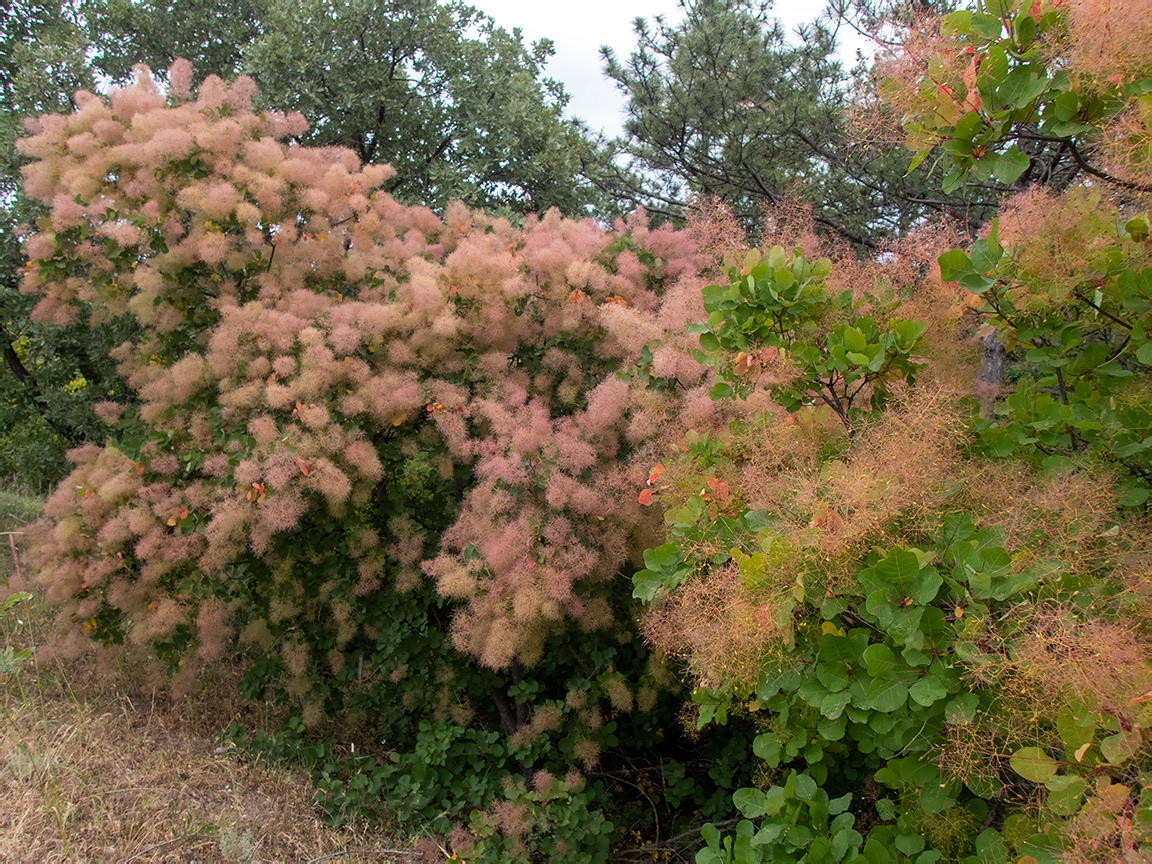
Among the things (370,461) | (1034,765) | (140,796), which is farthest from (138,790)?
(1034,765)

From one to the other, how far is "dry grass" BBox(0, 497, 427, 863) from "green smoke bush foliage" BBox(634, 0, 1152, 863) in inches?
71.9

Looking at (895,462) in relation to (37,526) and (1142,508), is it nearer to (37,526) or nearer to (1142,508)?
(1142,508)

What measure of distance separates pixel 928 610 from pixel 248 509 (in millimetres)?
2479

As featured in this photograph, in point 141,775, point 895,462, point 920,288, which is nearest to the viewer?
point 895,462

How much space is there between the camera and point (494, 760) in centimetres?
332

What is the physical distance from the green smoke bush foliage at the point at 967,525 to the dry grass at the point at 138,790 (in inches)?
71.9

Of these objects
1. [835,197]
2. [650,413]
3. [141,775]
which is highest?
[835,197]

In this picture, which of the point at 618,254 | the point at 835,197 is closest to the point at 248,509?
the point at 618,254

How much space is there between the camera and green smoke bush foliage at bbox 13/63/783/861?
2809 mm

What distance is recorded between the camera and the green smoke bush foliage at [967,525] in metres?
1.34

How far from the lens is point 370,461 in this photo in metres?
2.93

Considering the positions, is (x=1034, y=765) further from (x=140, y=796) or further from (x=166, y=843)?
(x=140, y=796)

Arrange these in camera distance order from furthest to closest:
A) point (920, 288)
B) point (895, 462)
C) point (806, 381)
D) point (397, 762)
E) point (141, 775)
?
1. point (397, 762)
2. point (141, 775)
3. point (920, 288)
4. point (806, 381)
5. point (895, 462)

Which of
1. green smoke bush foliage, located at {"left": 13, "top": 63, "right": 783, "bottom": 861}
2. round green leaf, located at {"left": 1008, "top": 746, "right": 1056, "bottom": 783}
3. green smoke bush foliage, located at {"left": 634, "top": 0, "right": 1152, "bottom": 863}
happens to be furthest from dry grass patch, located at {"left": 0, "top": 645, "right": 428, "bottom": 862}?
round green leaf, located at {"left": 1008, "top": 746, "right": 1056, "bottom": 783}
